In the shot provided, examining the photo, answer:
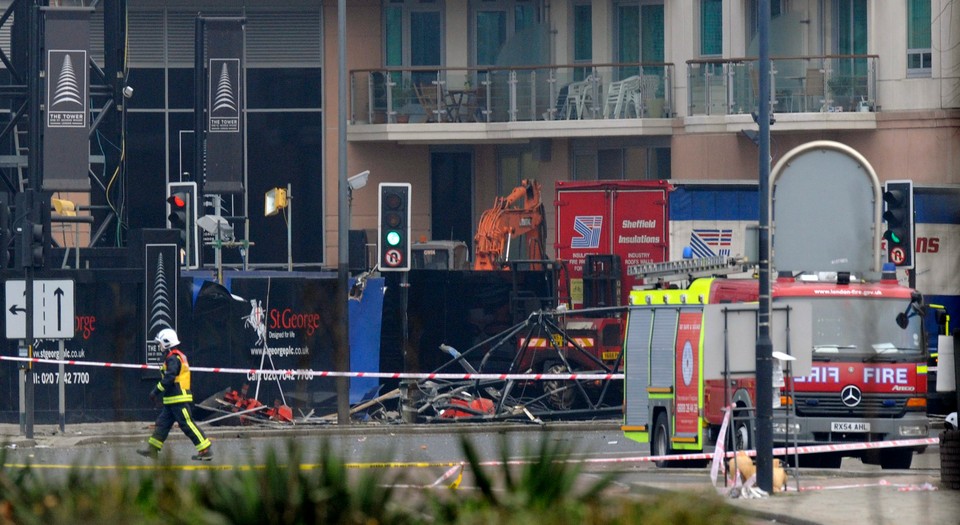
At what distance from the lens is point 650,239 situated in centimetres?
2806

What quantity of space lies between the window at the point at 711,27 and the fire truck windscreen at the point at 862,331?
1991 cm

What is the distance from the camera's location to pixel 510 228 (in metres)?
32.1

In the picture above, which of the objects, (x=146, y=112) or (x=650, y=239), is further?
(x=146, y=112)

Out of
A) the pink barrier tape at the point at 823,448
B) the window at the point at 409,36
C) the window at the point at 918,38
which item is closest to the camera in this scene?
the pink barrier tape at the point at 823,448

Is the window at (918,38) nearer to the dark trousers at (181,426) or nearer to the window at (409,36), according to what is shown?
the window at (409,36)

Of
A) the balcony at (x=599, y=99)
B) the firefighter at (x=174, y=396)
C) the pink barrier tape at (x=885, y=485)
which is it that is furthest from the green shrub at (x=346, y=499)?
the balcony at (x=599, y=99)

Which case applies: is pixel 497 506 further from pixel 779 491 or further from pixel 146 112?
pixel 146 112

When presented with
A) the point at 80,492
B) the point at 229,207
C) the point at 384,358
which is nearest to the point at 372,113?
the point at 229,207

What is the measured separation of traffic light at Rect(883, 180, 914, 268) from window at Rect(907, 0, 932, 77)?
12.3 m

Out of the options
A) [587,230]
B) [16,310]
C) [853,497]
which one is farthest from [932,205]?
[16,310]

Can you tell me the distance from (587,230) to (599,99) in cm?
905

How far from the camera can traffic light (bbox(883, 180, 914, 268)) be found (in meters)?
22.6

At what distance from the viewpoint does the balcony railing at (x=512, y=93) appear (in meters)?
36.4

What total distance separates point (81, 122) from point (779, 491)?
13677mm
